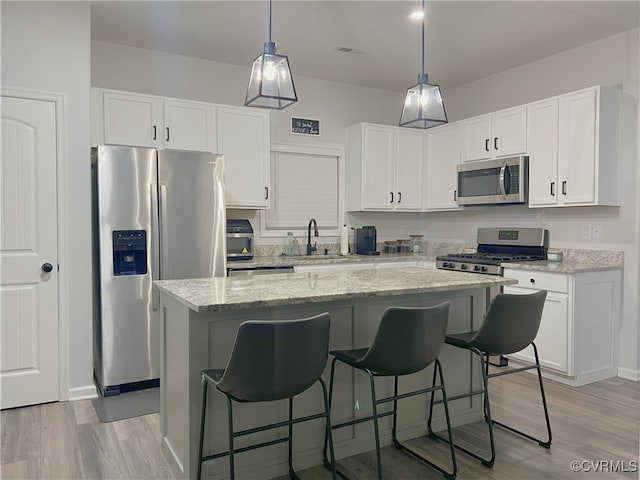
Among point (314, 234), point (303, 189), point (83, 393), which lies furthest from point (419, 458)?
point (303, 189)

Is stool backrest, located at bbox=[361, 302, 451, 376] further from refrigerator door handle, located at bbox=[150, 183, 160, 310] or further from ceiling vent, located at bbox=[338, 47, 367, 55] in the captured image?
ceiling vent, located at bbox=[338, 47, 367, 55]

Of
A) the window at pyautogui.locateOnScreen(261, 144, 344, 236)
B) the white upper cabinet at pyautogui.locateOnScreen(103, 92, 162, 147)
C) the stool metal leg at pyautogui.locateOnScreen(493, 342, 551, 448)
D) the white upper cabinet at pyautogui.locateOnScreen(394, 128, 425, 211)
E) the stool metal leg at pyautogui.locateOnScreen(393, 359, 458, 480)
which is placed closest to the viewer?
the stool metal leg at pyautogui.locateOnScreen(393, 359, 458, 480)

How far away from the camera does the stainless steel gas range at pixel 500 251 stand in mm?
4277

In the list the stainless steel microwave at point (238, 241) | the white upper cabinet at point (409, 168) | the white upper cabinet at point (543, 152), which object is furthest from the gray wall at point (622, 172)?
A: the stainless steel microwave at point (238, 241)

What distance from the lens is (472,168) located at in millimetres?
4812

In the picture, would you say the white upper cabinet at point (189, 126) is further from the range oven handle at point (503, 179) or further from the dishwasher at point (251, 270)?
the range oven handle at point (503, 179)

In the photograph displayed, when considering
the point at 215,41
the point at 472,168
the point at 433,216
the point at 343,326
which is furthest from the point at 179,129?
the point at 433,216

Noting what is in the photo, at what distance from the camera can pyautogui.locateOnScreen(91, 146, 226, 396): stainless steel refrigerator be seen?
11.3 feet

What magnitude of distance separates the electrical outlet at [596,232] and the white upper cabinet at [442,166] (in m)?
1.35

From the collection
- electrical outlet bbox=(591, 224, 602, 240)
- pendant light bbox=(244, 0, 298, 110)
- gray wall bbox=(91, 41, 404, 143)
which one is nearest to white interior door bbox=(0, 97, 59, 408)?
gray wall bbox=(91, 41, 404, 143)

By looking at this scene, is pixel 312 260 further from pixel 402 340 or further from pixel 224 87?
pixel 402 340

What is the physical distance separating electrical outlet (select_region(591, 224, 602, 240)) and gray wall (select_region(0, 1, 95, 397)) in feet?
13.1

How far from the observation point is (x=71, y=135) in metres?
3.35

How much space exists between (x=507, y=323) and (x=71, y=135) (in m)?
3.04
